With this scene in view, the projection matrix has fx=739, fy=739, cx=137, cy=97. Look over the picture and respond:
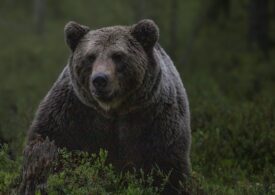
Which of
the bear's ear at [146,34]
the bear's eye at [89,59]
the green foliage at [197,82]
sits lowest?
the green foliage at [197,82]

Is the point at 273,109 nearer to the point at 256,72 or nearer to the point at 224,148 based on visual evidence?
the point at 224,148

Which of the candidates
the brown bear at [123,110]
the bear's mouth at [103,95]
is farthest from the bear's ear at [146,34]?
the bear's mouth at [103,95]

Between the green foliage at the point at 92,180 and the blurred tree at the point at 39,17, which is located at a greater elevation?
the blurred tree at the point at 39,17

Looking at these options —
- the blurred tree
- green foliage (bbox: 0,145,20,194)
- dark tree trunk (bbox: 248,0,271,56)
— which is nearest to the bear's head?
green foliage (bbox: 0,145,20,194)

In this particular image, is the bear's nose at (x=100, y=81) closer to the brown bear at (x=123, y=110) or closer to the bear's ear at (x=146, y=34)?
the brown bear at (x=123, y=110)

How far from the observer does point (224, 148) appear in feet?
27.1

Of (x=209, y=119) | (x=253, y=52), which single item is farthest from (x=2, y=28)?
(x=209, y=119)

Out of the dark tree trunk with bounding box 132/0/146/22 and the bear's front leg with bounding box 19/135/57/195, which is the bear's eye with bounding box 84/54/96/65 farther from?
the dark tree trunk with bounding box 132/0/146/22

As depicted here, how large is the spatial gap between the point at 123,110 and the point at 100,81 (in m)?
0.51

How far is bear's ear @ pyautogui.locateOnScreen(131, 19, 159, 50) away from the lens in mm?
5969

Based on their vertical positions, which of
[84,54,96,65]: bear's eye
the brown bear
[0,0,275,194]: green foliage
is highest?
[84,54,96,65]: bear's eye

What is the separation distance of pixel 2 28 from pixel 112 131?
68.0 feet

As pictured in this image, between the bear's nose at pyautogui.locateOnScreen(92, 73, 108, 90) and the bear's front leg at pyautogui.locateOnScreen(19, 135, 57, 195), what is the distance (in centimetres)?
54

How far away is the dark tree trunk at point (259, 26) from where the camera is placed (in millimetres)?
21484
